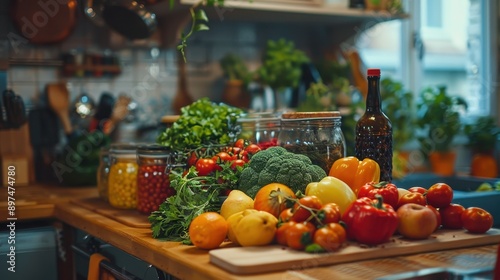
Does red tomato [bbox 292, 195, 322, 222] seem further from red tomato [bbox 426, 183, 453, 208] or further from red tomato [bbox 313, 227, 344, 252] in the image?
red tomato [bbox 426, 183, 453, 208]

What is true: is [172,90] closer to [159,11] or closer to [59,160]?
[159,11]

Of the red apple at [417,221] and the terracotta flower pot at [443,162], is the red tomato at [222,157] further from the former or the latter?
the terracotta flower pot at [443,162]

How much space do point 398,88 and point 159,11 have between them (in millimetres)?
1217

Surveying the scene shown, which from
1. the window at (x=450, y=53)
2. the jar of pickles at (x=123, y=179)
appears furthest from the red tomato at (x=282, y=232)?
the window at (x=450, y=53)

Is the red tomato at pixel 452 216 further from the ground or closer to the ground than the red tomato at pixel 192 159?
closer to the ground

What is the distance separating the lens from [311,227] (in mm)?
1343

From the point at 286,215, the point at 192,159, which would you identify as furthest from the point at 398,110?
the point at 286,215

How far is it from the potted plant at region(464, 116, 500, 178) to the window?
15.8 inches

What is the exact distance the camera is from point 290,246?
4.43 feet

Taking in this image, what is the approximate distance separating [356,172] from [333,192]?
0.50ft

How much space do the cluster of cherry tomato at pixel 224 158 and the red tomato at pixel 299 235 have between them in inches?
16.4

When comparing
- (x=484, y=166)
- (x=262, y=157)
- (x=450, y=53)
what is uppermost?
(x=450, y=53)

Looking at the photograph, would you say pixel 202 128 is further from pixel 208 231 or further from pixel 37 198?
pixel 37 198

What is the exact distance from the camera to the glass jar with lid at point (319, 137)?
1744mm
